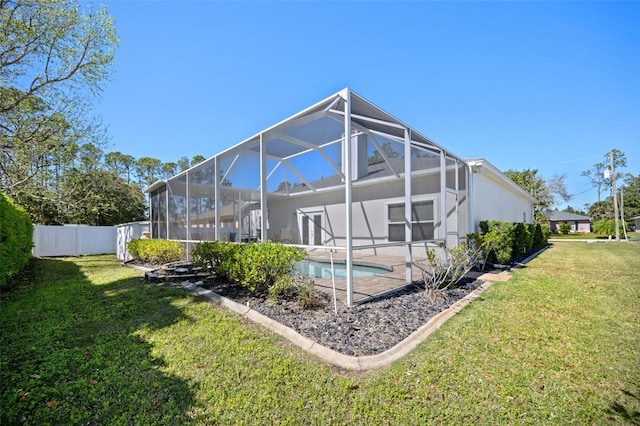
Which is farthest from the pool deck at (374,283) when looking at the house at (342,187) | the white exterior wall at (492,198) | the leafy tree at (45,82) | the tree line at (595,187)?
the tree line at (595,187)

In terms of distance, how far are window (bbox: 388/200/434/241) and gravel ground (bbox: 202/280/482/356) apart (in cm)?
418

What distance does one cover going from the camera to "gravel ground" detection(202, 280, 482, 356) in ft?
11.8

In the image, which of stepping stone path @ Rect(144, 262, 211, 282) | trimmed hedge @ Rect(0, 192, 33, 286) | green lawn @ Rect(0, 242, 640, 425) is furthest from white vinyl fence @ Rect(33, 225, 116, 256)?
green lawn @ Rect(0, 242, 640, 425)

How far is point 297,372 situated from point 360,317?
1654mm

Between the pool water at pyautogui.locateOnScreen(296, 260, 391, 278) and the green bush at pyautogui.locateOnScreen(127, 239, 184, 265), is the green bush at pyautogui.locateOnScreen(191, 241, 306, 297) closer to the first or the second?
A: the pool water at pyautogui.locateOnScreen(296, 260, 391, 278)

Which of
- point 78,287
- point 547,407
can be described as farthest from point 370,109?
point 78,287

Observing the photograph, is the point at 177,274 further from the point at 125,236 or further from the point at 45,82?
the point at 45,82

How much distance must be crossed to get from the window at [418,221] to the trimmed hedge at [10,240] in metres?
11.1

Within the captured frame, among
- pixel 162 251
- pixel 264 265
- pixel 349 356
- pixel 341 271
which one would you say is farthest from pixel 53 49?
pixel 349 356

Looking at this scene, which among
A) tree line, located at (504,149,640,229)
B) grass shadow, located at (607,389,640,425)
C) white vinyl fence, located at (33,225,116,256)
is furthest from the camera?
tree line, located at (504,149,640,229)

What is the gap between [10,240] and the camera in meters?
6.58

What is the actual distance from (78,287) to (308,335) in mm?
6764

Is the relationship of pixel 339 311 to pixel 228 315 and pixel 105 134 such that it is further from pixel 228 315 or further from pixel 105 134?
pixel 105 134

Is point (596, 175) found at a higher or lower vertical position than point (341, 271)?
higher
